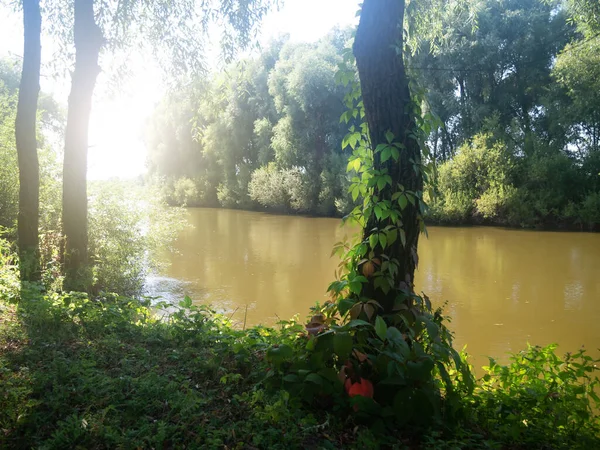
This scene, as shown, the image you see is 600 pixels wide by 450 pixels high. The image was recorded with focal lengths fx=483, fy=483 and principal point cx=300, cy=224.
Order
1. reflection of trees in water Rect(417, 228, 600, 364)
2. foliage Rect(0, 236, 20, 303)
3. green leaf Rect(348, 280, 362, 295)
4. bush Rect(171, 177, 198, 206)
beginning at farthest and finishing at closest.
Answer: bush Rect(171, 177, 198, 206)
reflection of trees in water Rect(417, 228, 600, 364)
foliage Rect(0, 236, 20, 303)
green leaf Rect(348, 280, 362, 295)

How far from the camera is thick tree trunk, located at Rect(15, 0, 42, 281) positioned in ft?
23.3

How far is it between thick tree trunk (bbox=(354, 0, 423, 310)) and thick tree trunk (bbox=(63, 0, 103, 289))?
5.26 m

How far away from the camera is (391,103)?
11.1ft

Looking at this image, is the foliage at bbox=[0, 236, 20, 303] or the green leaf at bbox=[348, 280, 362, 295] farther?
the foliage at bbox=[0, 236, 20, 303]

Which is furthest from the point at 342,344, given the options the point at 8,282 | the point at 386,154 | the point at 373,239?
the point at 8,282

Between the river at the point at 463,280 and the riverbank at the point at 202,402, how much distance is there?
4.13 ft

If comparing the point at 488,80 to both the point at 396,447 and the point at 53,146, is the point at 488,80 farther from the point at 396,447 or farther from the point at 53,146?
the point at 396,447

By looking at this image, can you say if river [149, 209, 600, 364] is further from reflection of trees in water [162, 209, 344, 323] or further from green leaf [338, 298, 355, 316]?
green leaf [338, 298, 355, 316]

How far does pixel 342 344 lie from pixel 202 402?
846 mm

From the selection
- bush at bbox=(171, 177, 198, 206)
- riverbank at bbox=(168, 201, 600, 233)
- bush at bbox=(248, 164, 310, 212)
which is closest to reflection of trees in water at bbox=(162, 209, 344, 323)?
riverbank at bbox=(168, 201, 600, 233)

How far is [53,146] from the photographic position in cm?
1083

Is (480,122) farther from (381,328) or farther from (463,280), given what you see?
(381,328)

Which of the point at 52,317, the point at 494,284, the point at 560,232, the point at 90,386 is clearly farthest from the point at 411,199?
the point at 560,232

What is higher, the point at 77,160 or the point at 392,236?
the point at 77,160
